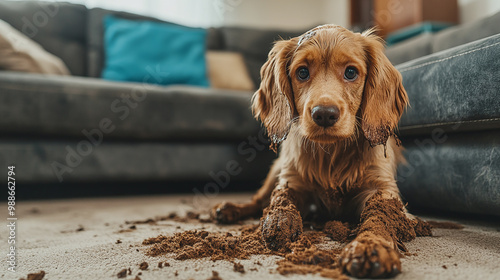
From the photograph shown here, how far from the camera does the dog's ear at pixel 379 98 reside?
133cm

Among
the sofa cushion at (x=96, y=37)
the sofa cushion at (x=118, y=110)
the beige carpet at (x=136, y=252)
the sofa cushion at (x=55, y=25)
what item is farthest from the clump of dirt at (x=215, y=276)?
the sofa cushion at (x=55, y=25)

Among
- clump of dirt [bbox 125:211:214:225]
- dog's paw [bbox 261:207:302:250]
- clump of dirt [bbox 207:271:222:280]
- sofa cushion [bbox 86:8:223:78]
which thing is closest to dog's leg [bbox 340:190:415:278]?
dog's paw [bbox 261:207:302:250]

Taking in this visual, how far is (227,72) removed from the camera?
356cm

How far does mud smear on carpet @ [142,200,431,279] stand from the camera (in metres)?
0.95

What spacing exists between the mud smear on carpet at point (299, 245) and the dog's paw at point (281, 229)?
2cm

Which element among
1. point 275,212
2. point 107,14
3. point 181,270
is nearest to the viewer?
point 181,270

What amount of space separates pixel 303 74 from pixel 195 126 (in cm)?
139

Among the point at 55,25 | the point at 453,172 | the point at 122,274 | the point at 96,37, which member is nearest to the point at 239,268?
the point at 122,274

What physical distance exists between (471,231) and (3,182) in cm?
259

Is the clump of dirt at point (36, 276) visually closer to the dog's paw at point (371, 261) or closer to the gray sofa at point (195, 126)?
the dog's paw at point (371, 261)

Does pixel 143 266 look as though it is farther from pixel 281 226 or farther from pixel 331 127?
pixel 331 127

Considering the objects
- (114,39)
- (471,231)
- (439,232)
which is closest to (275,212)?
(439,232)

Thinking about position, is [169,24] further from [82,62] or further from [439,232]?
[439,232]

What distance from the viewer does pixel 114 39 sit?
10.9 ft
